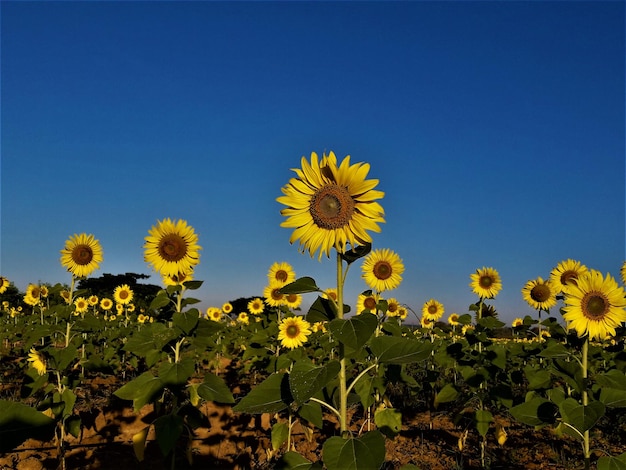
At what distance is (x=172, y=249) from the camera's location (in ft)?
18.5

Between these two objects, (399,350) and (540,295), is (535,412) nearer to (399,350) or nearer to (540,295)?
(399,350)

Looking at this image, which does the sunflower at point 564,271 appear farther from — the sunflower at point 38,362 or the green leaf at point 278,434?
the sunflower at point 38,362

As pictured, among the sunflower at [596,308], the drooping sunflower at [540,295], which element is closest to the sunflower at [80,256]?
the sunflower at [596,308]

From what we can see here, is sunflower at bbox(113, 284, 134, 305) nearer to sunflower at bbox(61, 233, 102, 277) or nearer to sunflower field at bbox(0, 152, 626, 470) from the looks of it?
sunflower field at bbox(0, 152, 626, 470)

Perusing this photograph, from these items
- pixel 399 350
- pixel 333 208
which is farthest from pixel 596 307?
pixel 333 208

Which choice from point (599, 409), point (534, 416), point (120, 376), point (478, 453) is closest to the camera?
point (599, 409)

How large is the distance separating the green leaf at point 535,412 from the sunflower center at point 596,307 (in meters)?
1.06

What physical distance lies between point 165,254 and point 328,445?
3.70 metres

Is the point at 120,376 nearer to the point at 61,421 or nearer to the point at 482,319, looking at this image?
the point at 61,421

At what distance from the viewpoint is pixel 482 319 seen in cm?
730

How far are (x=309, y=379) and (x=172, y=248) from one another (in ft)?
11.6

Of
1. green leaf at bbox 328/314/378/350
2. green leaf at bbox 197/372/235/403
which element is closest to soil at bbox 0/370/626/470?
green leaf at bbox 197/372/235/403

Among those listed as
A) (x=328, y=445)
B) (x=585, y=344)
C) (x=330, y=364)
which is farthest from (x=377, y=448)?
(x=585, y=344)

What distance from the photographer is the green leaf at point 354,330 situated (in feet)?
7.97
